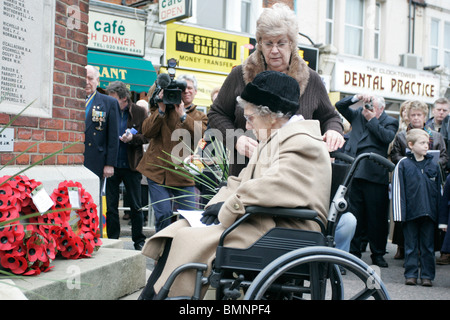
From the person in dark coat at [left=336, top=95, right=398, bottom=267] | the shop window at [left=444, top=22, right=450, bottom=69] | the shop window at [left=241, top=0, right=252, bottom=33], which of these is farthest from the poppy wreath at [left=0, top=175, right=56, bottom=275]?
the shop window at [left=444, top=22, right=450, bottom=69]

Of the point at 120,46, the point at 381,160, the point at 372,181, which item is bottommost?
the point at 372,181

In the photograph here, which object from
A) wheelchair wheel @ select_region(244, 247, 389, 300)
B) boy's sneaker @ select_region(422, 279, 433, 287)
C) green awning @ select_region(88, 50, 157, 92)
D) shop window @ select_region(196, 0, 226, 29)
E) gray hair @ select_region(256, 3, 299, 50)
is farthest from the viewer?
shop window @ select_region(196, 0, 226, 29)

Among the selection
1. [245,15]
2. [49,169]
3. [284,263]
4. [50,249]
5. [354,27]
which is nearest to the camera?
[284,263]

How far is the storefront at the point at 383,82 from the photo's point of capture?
17625 mm

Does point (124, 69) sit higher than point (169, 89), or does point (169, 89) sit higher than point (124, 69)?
point (124, 69)

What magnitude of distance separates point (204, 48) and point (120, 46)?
2.50 m

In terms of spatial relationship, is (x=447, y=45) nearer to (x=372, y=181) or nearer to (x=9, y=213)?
(x=372, y=181)

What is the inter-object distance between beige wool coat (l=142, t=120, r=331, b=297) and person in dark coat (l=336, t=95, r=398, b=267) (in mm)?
4047

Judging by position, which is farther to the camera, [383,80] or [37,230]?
[383,80]

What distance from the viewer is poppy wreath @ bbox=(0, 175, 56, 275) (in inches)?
121

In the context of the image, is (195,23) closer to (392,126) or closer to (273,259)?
(392,126)

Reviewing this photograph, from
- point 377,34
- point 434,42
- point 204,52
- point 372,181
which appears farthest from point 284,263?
point 434,42

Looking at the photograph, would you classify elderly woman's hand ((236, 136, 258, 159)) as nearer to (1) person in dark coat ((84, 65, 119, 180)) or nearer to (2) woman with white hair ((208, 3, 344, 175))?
(2) woman with white hair ((208, 3, 344, 175))

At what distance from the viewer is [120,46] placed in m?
12.7
